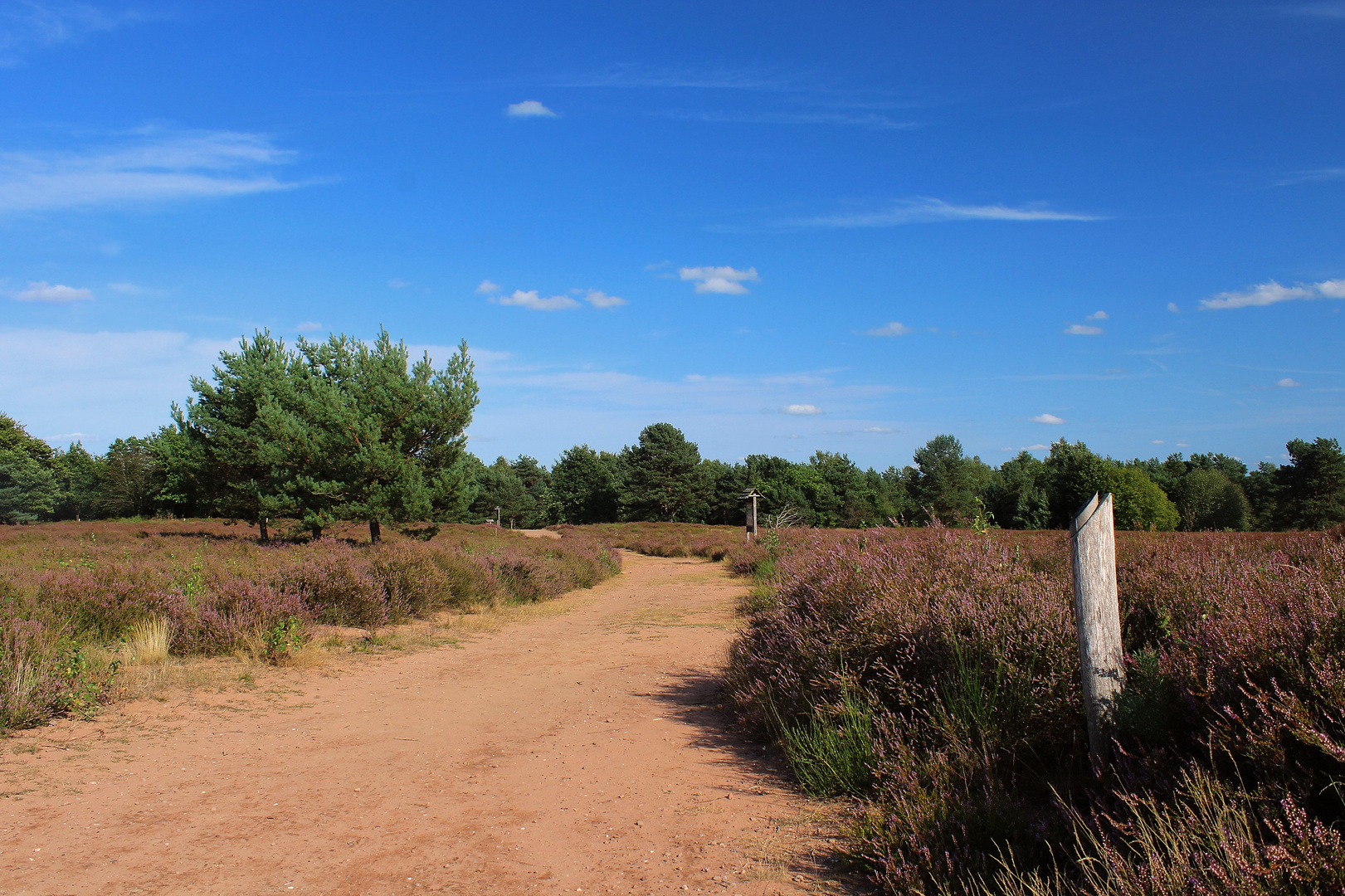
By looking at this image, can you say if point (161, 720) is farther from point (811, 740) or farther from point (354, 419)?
point (354, 419)

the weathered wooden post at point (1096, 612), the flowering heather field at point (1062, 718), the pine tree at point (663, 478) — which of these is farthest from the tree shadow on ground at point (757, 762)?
the pine tree at point (663, 478)

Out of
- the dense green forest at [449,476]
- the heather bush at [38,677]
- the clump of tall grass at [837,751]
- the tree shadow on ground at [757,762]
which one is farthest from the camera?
the dense green forest at [449,476]

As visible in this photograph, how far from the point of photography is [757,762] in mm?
5215

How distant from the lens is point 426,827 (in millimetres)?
4094

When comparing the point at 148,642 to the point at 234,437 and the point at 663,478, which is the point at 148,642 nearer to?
the point at 234,437

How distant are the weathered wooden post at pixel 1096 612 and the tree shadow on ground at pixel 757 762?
1.36 m

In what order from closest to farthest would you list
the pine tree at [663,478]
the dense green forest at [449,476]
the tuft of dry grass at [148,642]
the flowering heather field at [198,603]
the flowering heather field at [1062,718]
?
1. the flowering heather field at [1062,718]
2. the flowering heather field at [198,603]
3. the tuft of dry grass at [148,642]
4. the dense green forest at [449,476]
5. the pine tree at [663,478]

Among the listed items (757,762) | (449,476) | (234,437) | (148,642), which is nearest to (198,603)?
A: (148,642)

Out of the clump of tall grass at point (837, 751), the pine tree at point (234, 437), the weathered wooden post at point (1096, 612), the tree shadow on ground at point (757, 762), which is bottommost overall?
the tree shadow on ground at point (757, 762)

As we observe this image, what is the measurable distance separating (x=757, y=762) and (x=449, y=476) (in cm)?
1906

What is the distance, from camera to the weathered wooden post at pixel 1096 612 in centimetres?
354

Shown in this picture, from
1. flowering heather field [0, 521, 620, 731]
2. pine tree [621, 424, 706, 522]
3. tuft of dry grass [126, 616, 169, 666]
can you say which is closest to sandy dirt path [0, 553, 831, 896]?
flowering heather field [0, 521, 620, 731]

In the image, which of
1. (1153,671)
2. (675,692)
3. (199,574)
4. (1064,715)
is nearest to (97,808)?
(675,692)

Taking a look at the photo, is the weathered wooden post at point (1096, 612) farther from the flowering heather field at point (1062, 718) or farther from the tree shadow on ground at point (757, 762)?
the tree shadow on ground at point (757, 762)
